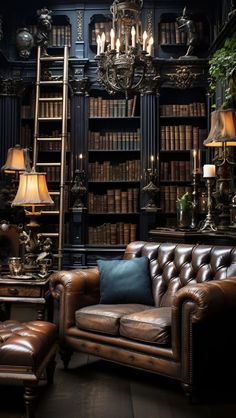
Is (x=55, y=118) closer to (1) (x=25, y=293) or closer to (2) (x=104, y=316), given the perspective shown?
(1) (x=25, y=293)

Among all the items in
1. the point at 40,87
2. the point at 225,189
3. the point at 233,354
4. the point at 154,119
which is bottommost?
the point at 233,354

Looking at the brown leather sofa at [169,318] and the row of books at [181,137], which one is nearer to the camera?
the brown leather sofa at [169,318]

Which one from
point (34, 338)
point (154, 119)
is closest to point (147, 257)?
point (34, 338)

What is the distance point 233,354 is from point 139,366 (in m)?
0.55

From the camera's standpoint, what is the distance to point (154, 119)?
6.53 m

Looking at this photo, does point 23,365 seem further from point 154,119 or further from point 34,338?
point 154,119

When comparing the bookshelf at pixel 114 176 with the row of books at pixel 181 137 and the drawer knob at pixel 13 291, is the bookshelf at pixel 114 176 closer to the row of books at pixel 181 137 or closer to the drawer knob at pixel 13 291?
the row of books at pixel 181 137

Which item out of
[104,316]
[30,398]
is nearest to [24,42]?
[104,316]

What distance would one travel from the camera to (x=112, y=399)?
2873 millimetres

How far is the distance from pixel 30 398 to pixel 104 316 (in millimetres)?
866

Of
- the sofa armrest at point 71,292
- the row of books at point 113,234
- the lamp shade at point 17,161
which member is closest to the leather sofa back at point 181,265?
the sofa armrest at point 71,292

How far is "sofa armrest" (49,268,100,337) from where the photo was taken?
11.6 ft

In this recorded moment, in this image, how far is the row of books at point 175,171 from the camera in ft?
21.6

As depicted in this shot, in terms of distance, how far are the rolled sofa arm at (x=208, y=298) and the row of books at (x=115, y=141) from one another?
3901mm
